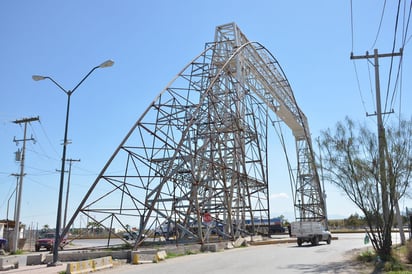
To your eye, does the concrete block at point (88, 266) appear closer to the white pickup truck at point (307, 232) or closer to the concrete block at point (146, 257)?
the concrete block at point (146, 257)

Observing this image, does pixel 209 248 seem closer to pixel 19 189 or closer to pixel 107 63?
pixel 107 63

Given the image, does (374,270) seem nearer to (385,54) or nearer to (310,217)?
(385,54)

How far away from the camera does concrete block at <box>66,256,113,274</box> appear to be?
15102mm

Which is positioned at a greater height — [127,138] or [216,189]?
[127,138]

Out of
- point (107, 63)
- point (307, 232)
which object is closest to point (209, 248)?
point (307, 232)

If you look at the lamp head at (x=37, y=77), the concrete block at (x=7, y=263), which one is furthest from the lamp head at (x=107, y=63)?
the concrete block at (x=7, y=263)

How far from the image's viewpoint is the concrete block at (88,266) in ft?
49.5

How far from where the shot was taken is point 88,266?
52.9 ft

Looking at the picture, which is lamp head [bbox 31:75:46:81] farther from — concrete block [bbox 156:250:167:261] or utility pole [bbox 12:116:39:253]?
utility pole [bbox 12:116:39:253]

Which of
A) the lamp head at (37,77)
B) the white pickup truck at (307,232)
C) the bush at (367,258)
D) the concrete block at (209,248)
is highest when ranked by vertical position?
the lamp head at (37,77)

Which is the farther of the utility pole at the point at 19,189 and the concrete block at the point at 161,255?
the utility pole at the point at 19,189

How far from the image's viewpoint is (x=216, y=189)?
31.8 metres

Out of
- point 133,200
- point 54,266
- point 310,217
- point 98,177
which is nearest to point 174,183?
point 133,200

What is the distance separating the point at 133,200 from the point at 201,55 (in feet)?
46.6
